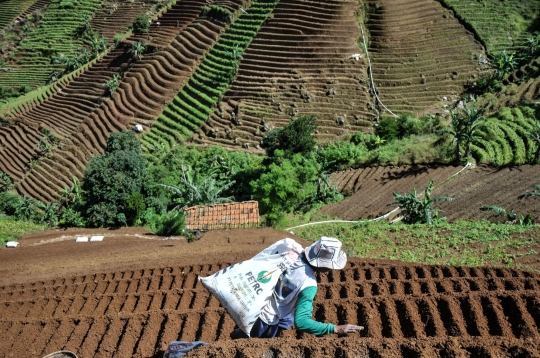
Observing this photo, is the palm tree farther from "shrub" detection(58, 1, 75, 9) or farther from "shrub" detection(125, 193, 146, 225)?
"shrub" detection(58, 1, 75, 9)

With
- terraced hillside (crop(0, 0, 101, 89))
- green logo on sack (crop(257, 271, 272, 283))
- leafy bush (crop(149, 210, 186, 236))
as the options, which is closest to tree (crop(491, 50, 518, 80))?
leafy bush (crop(149, 210, 186, 236))

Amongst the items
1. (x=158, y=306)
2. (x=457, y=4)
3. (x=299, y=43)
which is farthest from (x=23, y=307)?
(x=457, y=4)

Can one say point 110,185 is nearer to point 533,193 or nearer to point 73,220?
point 73,220

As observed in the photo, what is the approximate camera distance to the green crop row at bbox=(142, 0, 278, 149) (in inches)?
866

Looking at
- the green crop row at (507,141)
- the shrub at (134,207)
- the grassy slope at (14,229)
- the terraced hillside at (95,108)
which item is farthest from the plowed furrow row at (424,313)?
the terraced hillside at (95,108)

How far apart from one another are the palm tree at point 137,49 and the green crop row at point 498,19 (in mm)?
15541

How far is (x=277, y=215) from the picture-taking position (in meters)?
13.7

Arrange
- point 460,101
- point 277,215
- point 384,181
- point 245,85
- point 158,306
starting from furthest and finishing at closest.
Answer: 1. point 245,85
2. point 460,101
3. point 384,181
4. point 277,215
5. point 158,306

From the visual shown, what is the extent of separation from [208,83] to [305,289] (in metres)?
19.8

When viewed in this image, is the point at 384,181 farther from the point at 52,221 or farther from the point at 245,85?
the point at 52,221

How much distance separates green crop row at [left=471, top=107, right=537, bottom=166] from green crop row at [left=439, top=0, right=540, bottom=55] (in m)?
5.53

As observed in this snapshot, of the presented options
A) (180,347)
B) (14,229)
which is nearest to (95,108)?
(14,229)

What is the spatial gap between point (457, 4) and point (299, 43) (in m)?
7.79

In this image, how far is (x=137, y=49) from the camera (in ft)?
81.9
